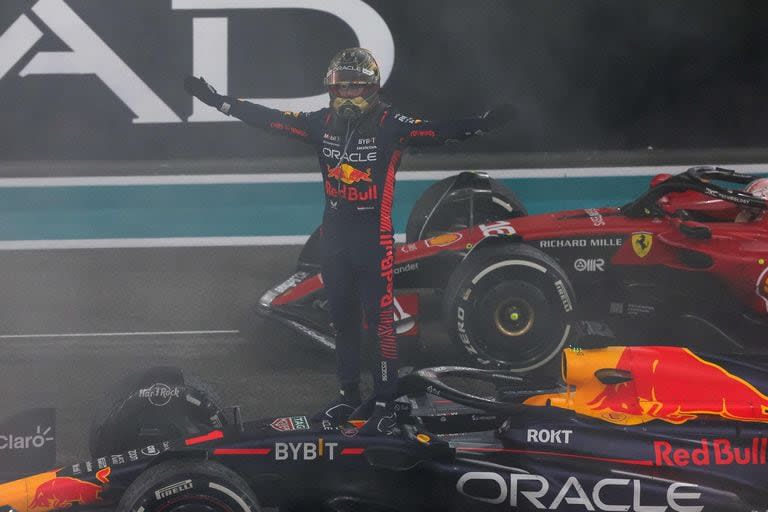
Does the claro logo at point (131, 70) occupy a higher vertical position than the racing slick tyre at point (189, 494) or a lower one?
higher

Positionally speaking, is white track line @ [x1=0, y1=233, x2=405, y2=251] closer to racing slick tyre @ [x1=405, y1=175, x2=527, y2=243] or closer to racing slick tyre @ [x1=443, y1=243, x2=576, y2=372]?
racing slick tyre @ [x1=405, y1=175, x2=527, y2=243]

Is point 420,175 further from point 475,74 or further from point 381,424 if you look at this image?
point 381,424

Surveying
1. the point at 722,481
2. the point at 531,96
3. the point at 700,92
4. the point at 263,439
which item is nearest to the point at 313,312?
the point at 263,439

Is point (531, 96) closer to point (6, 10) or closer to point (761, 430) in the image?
point (6, 10)

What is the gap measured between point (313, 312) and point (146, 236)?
10.8 feet

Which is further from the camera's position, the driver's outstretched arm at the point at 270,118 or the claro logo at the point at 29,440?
the driver's outstretched arm at the point at 270,118

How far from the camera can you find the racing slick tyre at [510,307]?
286 inches

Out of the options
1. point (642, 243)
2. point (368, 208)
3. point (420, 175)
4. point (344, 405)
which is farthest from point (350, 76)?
point (420, 175)

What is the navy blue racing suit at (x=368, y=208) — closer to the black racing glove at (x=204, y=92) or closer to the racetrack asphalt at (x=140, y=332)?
the black racing glove at (x=204, y=92)

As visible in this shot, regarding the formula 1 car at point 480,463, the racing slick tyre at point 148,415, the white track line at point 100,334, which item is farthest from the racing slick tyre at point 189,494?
the white track line at point 100,334

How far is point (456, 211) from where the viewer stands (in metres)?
8.20

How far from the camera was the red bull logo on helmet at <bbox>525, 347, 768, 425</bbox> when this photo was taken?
513 centimetres

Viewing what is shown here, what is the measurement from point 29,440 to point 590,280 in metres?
3.72

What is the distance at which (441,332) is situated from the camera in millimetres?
8227
